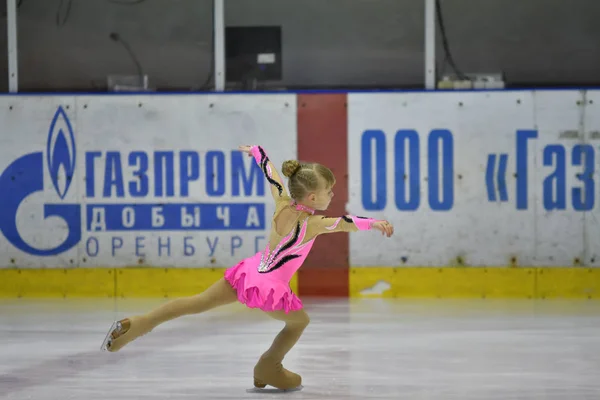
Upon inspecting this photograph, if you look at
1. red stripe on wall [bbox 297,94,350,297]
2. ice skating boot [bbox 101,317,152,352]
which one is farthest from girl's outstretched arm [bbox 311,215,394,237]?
red stripe on wall [bbox 297,94,350,297]

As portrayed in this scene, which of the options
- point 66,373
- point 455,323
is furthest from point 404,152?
point 66,373

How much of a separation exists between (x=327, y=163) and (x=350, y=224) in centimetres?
426

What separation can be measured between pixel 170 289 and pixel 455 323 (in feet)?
8.47

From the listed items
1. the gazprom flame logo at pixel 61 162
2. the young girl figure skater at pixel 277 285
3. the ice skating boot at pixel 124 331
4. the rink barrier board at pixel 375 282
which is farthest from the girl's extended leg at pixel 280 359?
the gazprom flame logo at pixel 61 162

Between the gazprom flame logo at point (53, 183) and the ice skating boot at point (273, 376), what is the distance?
4.26 m

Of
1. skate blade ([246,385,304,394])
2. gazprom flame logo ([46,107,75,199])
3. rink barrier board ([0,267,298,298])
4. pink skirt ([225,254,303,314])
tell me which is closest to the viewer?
pink skirt ([225,254,303,314])

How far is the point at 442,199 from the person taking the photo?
28.5 feet

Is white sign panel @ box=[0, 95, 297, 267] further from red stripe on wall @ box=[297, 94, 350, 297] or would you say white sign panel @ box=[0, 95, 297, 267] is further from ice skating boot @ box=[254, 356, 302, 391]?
ice skating boot @ box=[254, 356, 302, 391]

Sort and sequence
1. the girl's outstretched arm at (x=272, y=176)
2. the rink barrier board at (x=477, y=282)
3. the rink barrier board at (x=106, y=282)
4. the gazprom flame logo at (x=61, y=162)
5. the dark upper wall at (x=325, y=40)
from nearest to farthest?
the girl's outstretched arm at (x=272, y=176), the rink barrier board at (x=477, y=282), the rink barrier board at (x=106, y=282), the gazprom flame logo at (x=61, y=162), the dark upper wall at (x=325, y=40)

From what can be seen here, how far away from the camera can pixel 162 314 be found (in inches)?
188

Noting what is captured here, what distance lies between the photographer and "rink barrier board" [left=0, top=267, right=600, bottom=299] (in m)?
8.55

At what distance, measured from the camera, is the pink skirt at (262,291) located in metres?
4.73

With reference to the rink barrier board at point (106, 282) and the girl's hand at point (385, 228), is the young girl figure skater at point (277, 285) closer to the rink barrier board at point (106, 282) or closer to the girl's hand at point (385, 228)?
the girl's hand at point (385, 228)

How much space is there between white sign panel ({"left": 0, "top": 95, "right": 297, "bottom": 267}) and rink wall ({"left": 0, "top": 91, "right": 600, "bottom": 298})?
11mm
